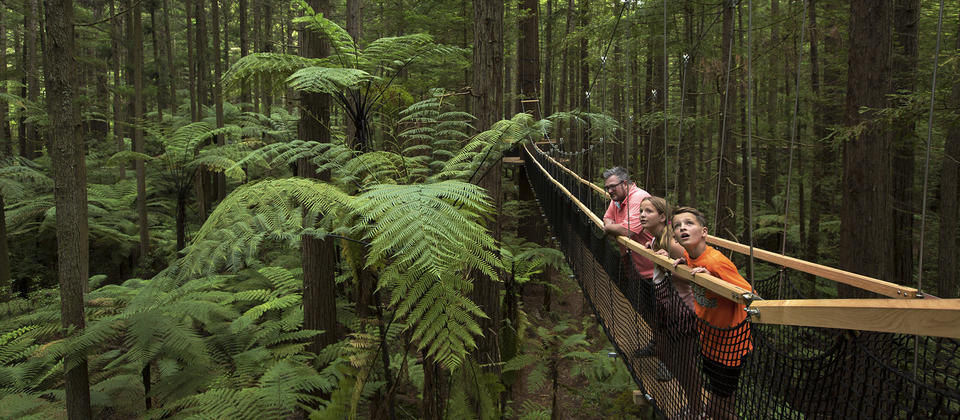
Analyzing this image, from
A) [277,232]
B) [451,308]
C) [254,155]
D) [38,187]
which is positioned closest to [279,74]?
[254,155]

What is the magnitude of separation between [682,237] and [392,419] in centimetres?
158

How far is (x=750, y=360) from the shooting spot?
5.16ft

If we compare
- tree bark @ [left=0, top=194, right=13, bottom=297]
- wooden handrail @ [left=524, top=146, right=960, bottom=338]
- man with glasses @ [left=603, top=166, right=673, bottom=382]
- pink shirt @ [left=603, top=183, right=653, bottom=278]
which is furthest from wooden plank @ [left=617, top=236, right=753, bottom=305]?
tree bark @ [left=0, top=194, right=13, bottom=297]

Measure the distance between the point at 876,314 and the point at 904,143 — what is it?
22.5 feet

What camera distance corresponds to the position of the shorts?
178cm

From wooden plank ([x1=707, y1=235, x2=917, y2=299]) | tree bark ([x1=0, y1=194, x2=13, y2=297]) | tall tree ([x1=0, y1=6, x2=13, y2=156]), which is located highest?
tall tree ([x1=0, y1=6, x2=13, y2=156])

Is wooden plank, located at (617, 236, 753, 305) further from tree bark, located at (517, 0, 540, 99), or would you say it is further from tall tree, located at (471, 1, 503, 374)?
tree bark, located at (517, 0, 540, 99)

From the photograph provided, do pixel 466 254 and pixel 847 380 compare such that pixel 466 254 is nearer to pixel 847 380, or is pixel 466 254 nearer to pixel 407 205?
pixel 407 205

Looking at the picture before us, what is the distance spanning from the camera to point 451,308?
5.59 feet

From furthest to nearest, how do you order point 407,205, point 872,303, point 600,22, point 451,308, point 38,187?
point 38,187 → point 600,22 → point 451,308 → point 407,205 → point 872,303

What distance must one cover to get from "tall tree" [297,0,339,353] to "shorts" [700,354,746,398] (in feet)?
7.49

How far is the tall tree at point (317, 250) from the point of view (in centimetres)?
318

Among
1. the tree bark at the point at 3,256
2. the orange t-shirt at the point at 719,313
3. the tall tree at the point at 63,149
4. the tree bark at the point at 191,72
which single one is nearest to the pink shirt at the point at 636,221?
the orange t-shirt at the point at 719,313

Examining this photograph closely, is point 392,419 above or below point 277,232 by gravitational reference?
below
